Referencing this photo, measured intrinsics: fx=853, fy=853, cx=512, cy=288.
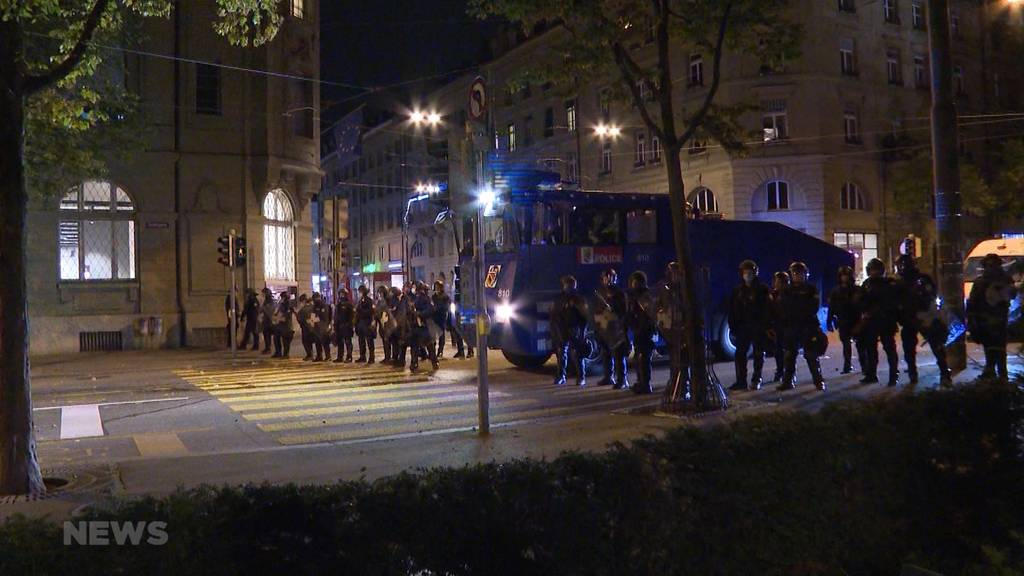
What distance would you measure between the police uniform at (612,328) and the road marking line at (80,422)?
26.4 feet

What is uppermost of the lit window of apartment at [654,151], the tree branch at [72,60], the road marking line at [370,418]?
the lit window of apartment at [654,151]

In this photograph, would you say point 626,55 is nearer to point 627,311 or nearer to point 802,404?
point 627,311

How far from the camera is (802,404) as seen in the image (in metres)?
12.0

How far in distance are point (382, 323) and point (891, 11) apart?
107 ft

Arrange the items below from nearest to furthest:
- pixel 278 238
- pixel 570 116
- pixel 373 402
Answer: pixel 373 402
pixel 278 238
pixel 570 116

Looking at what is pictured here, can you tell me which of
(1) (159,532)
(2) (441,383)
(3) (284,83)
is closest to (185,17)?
(3) (284,83)

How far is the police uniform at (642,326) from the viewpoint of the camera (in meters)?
14.3

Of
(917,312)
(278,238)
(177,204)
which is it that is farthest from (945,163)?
(278,238)

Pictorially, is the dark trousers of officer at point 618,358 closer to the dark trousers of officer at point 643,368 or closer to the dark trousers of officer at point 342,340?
the dark trousers of officer at point 643,368

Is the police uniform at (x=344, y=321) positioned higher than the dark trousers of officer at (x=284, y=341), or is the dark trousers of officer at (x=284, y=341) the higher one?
the police uniform at (x=344, y=321)

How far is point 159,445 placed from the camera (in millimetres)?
10992

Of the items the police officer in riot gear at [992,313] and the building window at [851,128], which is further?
the building window at [851,128]

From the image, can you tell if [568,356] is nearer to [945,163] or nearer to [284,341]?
[945,163]

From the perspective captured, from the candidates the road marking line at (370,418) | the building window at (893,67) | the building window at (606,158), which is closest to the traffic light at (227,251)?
the road marking line at (370,418)
